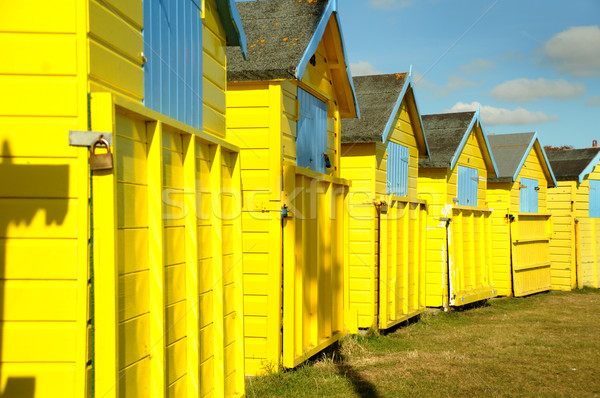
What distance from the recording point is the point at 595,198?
2134cm

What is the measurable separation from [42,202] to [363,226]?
28.9 feet

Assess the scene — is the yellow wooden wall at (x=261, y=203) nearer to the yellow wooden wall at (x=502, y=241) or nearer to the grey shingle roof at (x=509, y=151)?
the yellow wooden wall at (x=502, y=241)

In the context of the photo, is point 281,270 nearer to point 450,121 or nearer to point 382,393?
point 382,393

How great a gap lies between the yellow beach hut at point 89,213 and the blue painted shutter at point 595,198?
787 inches

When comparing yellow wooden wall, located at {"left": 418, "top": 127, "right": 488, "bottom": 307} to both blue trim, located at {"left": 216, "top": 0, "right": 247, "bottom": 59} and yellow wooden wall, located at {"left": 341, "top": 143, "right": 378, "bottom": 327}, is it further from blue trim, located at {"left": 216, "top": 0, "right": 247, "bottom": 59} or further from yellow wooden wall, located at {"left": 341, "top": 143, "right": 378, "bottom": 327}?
blue trim, located at {"left": 216, "top": 0, "right": 247, "bottom": 59}

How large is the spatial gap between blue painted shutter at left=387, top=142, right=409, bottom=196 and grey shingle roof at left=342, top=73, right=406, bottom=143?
806mm

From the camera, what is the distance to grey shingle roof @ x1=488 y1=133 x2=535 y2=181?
1834cm

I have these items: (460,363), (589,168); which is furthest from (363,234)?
(589,168)

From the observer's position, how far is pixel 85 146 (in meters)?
3.09

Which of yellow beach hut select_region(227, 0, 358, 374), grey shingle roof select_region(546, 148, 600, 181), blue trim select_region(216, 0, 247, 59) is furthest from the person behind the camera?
grey shingle roof select_region(546, 148, 600, 181)

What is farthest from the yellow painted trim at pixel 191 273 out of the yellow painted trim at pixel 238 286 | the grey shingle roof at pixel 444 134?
the grey shingle roof at pixel 444 134

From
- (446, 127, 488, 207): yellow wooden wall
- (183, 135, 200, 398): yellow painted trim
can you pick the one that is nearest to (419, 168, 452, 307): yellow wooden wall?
(446, 127, 488, 207): yellow wooden wall

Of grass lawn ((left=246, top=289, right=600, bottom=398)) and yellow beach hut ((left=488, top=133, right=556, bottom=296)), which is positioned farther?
yellow beach hut ((left=488, top=133, right=556, bottom=296))

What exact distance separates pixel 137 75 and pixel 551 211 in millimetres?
19052
